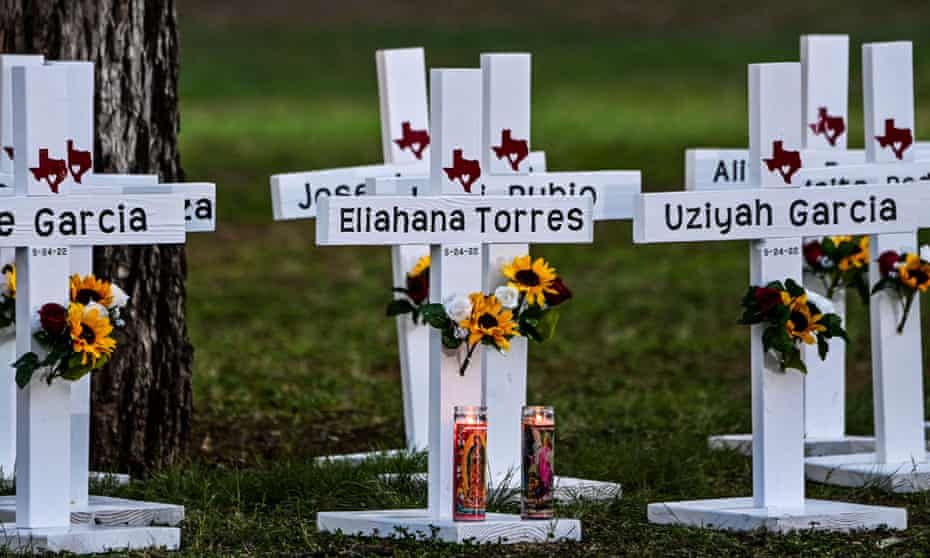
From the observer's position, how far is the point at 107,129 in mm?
8828

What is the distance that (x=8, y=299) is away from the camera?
757 cm

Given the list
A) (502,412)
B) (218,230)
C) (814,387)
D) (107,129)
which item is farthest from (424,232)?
(218,230)

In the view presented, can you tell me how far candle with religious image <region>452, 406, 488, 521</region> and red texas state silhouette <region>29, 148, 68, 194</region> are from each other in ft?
4.98

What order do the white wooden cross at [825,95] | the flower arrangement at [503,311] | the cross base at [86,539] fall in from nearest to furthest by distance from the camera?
the cross base at [86,539] < the flower arrangement at [503,311] < the white wooden cross at [825,95]

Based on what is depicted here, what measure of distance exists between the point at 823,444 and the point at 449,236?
9.64 ft

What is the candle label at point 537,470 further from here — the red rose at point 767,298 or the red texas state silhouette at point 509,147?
the red texas state silhouette at point 509,147

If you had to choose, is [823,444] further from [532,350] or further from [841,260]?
[532,350]

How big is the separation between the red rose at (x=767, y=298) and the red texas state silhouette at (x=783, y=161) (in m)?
0.44

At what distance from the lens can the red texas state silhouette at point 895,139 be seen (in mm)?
8703

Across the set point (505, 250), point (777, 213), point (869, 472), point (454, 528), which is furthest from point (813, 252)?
point (454, 528)

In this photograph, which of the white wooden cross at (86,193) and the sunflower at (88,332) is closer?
the sunflower at (88,332)

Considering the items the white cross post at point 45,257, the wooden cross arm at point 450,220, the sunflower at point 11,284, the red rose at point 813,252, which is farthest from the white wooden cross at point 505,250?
the red rose at point 813,252

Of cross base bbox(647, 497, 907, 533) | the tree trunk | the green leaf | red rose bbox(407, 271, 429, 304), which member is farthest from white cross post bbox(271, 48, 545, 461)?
cross base bbox(647, 497, 907, 533)

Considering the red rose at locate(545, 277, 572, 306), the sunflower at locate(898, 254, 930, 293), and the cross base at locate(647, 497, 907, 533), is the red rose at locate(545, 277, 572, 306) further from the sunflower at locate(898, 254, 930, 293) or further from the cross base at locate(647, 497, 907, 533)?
the sunflower at locate(898, 254, 930, 293)
